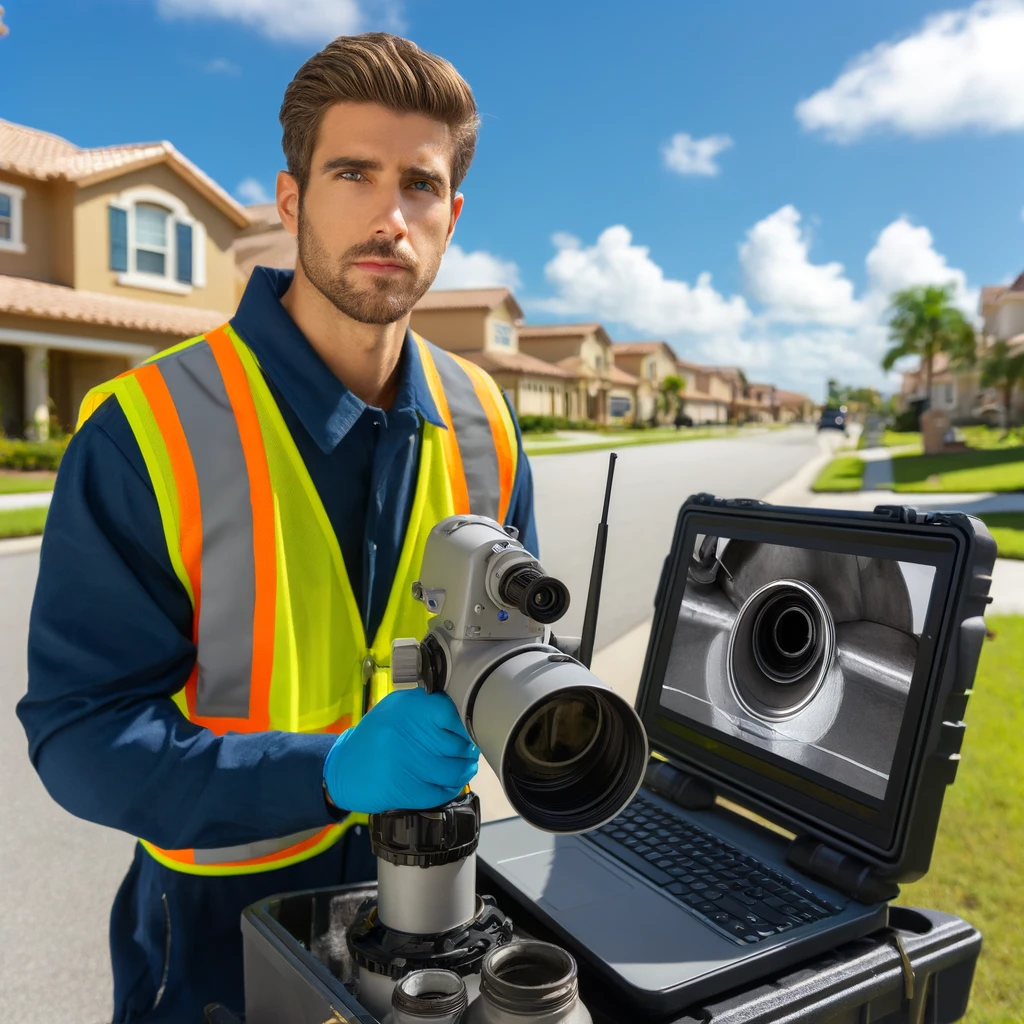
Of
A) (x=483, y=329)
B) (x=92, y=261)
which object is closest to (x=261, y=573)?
(x=92, y=261)

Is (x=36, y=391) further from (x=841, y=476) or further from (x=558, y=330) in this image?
(x=558, y=330)

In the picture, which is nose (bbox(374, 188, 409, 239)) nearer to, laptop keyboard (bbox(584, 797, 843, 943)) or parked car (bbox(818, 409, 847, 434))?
laptop keyboard (bbox(584, 797, 843, 943))

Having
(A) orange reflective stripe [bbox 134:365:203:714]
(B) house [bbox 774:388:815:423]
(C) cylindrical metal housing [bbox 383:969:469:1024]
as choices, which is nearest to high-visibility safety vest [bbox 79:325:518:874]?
(A) orange reflective stripe [bbox 134:365:203:714]

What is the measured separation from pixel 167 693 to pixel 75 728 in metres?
0.17

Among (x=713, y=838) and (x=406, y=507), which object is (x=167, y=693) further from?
(x=713, y=838)

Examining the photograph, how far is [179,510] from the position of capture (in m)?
1.57

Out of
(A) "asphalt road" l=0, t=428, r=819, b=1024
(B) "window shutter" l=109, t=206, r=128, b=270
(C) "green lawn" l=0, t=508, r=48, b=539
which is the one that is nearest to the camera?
(A) "asphalt road" l=0, t=428, r=819, b=1024

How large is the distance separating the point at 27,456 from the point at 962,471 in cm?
1986

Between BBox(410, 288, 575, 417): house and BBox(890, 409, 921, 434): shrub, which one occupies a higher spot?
BBox(410, 288, 575, 417): house

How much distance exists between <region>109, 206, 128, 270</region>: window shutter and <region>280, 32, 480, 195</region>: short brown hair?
21840mm

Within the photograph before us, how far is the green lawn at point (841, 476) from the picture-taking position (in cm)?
1831

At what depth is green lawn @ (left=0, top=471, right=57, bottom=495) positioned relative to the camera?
15.0 meters

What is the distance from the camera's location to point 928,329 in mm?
55875

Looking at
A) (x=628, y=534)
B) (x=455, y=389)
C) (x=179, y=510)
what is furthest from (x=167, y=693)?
(x=628, y=534)
